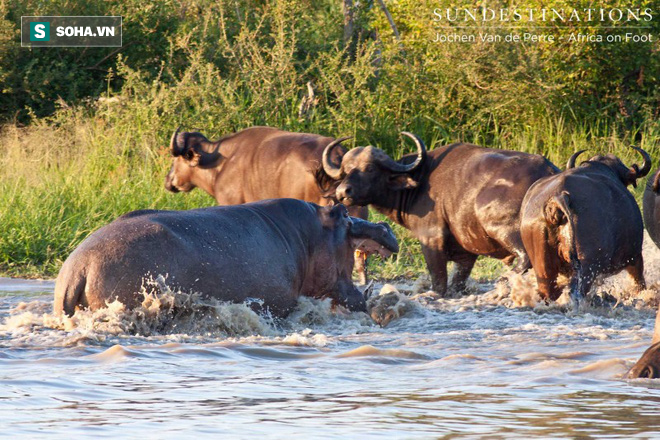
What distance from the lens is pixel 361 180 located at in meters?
9.76

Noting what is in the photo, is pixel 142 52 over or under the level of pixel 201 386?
over

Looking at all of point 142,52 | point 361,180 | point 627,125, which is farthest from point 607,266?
point 142,52

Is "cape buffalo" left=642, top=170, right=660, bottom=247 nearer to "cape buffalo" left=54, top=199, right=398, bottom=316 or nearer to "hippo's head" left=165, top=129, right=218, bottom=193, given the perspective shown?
"cape buffalo" left=54, top=199, right=398, bottom=316

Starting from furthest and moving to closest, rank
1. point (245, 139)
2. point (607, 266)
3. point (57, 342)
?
point (245, 139) < point (607, 266) < point (57, 342)

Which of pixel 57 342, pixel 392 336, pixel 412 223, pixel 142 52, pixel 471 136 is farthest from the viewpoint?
pixel 142 52

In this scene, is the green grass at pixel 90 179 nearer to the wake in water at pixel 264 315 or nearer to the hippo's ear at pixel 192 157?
the hippo's ear at pixel 192 157

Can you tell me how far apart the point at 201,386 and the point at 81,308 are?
1.51 m

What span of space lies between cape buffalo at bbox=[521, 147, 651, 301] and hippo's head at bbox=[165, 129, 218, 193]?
4.49 m

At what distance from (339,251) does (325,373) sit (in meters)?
2.27

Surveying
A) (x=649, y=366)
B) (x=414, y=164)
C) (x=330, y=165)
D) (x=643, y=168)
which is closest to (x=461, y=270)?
(x=414, y=164)

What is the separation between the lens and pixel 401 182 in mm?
9586

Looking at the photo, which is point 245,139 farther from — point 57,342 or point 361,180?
point 57,342

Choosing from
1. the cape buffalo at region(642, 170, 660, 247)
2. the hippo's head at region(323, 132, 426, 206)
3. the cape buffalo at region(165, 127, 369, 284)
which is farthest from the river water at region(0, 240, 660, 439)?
the cape buffalo at region(165, 127, 369, 284)

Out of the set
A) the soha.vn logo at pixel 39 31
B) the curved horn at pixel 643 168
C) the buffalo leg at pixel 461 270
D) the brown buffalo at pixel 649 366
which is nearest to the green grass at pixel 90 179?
the buffalo leg at pixel 461 270
